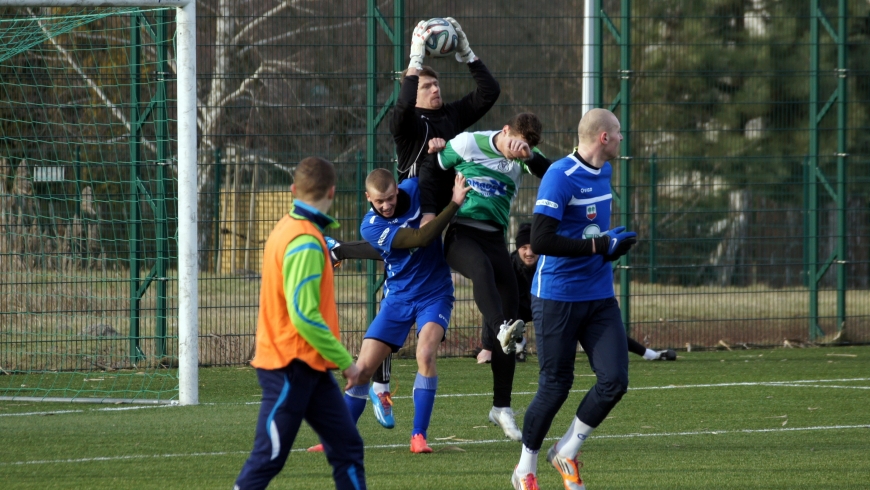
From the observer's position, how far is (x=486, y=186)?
741cm

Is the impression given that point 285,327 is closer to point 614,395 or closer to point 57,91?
point 614,395

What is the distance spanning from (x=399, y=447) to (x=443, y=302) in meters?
0.97

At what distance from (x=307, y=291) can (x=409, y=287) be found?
258 centimetres

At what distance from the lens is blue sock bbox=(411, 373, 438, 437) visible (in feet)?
23.5

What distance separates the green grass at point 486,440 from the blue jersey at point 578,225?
1.04 meters

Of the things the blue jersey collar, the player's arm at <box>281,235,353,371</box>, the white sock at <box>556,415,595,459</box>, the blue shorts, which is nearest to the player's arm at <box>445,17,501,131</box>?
the blue shorts

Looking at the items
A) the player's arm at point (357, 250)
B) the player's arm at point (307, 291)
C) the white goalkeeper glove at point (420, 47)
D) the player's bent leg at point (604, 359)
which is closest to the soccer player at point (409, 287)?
the white goalkeeper glove at point (420, 47)

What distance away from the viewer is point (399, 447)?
7.34m

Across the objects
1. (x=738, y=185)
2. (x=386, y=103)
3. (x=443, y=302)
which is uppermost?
(x=386, y=103)

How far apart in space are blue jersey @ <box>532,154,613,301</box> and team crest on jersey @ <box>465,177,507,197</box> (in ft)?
4.59

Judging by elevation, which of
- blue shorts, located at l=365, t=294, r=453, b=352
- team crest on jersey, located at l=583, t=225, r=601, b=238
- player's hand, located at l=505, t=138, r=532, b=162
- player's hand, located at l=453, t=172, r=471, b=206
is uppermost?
player's hand, located at l=505, t=138, r=532, b=162

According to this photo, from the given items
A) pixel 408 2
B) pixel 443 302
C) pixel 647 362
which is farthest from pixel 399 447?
pixel 408 2

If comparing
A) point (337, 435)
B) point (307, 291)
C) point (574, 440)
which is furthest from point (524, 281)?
point (307, 291)

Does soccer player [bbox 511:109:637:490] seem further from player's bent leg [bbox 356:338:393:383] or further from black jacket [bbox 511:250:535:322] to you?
black jacket [bbox 511:250:535:322]
